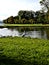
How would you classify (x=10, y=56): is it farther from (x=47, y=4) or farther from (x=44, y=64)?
(x=47, y=4)

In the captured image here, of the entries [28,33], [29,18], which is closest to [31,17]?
[29,18]

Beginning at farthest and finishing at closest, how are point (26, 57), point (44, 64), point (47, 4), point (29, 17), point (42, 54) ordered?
1. point (29, 17)
2. point (47, 4)
3. point (42, 54)
4. point (26, 57)
5. point (44, 64)

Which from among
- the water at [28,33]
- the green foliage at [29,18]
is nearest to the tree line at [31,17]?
the green foliage at [29,18]

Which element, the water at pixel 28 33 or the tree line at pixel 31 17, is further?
the tree line at pixel 31 17

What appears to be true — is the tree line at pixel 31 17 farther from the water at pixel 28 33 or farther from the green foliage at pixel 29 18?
the water at pixel 28 33

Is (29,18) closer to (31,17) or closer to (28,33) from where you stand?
(31,17)

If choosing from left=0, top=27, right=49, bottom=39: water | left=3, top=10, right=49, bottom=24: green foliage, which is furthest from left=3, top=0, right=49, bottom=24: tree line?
left=0, top=27, right=49, bottom=39: water

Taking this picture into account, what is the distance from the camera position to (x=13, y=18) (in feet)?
398

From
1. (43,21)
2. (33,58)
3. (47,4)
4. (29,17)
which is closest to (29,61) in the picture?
(33,58)

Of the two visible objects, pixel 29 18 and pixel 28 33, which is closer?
pixel 28 33

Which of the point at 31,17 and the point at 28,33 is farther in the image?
the point at 31,17

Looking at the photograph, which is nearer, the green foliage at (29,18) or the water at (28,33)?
the water at (28,33)

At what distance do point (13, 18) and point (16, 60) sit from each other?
360 ft

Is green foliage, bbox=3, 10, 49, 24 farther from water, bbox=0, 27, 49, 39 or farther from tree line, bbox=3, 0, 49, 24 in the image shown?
water, bbox=0, 27, 49, 39
